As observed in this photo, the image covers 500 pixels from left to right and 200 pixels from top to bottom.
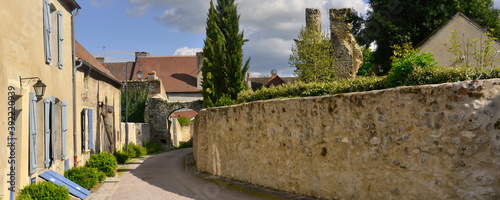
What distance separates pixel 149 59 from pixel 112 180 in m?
29.3

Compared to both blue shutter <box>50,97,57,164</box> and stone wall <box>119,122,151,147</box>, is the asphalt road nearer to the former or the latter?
blue shutter <box>50,97,57,164</box>

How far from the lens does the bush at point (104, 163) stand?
44.4 feet

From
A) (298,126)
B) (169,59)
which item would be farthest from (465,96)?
(169,59)

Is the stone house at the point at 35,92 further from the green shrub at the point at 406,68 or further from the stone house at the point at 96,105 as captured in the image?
the green shrub at the point at 406,68

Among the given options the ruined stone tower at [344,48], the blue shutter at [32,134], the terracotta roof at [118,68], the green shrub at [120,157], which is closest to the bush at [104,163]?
the green shrub at [120,157]

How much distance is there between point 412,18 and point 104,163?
49.6ft

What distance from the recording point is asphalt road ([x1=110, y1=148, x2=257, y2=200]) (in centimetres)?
1028

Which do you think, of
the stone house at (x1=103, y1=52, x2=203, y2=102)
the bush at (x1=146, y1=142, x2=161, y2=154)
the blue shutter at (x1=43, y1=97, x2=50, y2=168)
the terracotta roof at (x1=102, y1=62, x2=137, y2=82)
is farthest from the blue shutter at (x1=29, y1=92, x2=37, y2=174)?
the terracotta roof at (x1=102, y1=62, x2=137, y2=82)

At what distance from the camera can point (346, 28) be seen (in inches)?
864

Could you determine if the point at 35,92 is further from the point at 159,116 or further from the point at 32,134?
the point at 159,116

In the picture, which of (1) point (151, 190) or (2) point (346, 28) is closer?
(1) point (151, 190)

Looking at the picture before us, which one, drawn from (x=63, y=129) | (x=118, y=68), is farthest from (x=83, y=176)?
(x=118, y=68)

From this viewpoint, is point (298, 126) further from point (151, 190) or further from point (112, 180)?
point (112, 180)

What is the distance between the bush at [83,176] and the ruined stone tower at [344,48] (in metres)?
13.3
